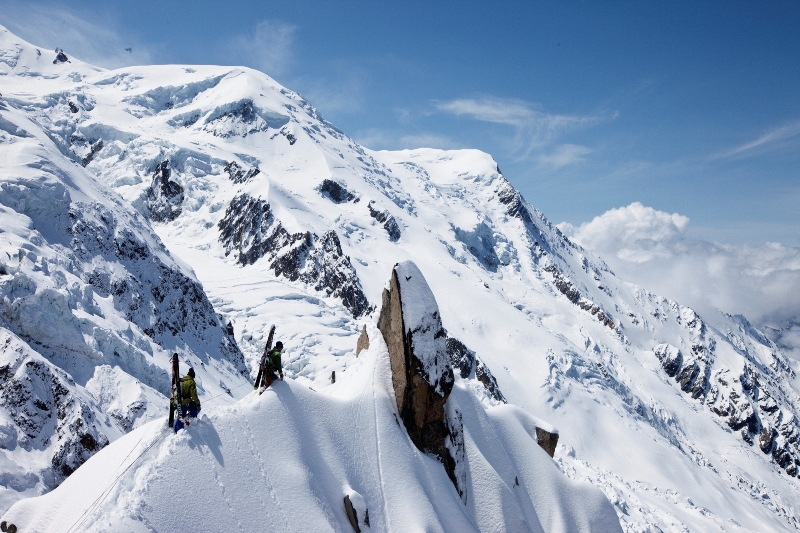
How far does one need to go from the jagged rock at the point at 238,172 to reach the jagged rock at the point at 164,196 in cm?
1027

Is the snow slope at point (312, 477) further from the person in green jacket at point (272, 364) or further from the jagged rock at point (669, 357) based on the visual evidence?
the jagged rock at point (669, 357)

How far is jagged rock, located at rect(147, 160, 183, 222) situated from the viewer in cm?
9662

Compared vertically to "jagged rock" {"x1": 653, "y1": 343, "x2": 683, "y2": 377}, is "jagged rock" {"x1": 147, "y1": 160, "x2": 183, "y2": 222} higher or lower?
higher

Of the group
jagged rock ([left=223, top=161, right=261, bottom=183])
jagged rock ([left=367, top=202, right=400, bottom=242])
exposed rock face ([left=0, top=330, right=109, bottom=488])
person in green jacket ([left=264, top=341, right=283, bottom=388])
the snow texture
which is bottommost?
exposed rock face ([left=0, top=330, right=109, bottom=488])

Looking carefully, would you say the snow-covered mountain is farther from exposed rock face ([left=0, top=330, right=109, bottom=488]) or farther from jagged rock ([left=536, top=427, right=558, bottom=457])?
jagged rock ([left=536, top=427, right=558, bottom=457])

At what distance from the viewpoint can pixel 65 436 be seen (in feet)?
60.1

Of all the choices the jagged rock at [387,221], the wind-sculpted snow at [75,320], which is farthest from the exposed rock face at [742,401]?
the wind-sculpted snow at [75,320]

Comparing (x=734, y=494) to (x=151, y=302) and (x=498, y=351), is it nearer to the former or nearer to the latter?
(x=498, y=351)

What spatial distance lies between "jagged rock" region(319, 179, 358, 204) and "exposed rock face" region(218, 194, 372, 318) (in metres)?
22.1

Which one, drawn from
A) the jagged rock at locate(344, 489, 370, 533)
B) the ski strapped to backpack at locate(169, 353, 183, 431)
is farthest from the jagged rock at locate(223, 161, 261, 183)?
the jagged rock at locate(344, 489, 370, 533)

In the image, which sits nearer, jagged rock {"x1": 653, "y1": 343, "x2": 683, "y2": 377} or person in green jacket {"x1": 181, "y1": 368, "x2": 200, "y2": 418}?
person in green jacket {"x1": 181, "y1": 368, "x2": 200, "y2": 418}

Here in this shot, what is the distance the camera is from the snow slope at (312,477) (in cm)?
1327

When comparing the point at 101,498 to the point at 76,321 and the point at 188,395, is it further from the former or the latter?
the point at 76,321

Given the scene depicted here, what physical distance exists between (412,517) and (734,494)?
103 metres
